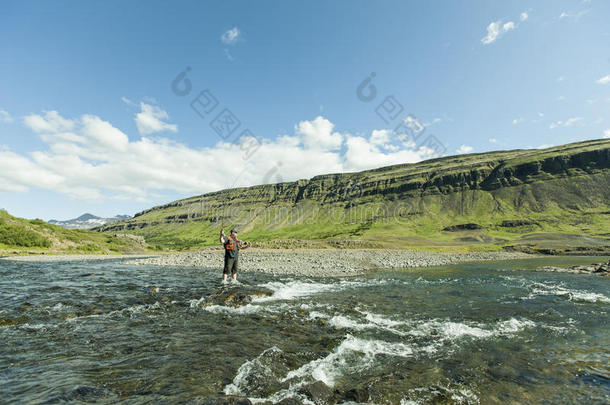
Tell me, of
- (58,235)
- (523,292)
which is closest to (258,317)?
(523,292)

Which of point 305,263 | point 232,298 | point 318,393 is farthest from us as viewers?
point 305,263

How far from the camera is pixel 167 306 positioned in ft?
51.0

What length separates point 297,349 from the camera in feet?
32.6

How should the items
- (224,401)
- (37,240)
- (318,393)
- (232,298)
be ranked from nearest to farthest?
(224,401), (318,393), (232,298), (37,240)

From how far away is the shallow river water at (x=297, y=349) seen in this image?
6.99 metres

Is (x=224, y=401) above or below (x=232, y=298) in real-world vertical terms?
above

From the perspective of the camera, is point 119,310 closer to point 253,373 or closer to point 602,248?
point 253,373

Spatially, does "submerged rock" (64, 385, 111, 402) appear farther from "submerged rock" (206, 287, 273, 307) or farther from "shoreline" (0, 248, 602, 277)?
"shoreline" (0, 248, 602, 277)

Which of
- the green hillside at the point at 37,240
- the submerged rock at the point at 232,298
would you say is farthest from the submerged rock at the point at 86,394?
the green hillside at the point at 37,240

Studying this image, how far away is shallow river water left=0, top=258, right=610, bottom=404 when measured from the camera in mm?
6988

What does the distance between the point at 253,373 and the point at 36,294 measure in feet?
59.4

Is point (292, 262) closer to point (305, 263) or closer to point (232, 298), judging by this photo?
point (305, 263)

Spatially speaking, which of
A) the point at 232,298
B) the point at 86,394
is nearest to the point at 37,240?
the point at 232,298

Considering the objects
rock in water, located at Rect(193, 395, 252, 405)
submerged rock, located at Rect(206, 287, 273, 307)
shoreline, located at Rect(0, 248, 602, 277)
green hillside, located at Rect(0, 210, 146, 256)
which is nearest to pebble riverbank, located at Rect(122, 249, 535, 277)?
shoreline, located at Rect(0, 248, 602, 277)
